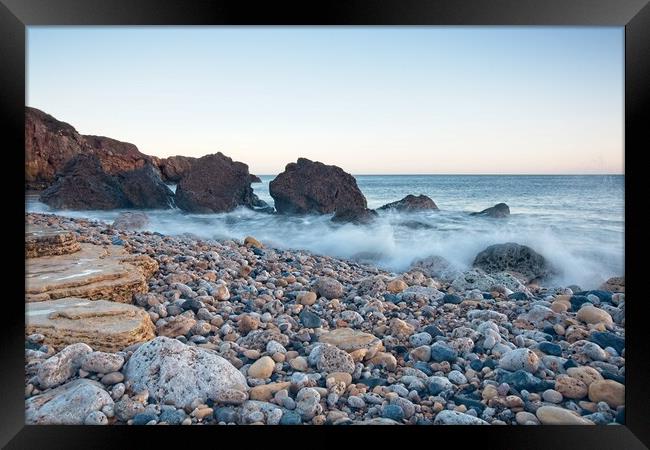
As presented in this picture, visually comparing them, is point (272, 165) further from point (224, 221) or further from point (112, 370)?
point (112, 370)

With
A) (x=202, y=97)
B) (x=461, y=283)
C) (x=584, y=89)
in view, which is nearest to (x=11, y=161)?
(x=202, y=97)

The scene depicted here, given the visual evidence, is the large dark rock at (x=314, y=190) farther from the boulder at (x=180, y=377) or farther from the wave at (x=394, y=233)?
the boulder at (x=180, y=377)

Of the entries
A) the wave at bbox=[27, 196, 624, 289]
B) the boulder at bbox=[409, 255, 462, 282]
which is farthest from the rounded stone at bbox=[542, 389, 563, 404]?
the wave at bbox=[27, 196, 624, 289]

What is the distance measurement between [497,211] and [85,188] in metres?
4.25

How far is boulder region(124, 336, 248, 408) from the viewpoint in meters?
2.23

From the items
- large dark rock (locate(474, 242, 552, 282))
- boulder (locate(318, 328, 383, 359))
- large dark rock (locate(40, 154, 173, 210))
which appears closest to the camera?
boulder (locate(318, 328, 383, 359))

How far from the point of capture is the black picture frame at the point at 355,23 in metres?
2.17

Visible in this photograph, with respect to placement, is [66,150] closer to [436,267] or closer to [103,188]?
[103,188]

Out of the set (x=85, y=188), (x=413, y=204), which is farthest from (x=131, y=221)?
(x=413, y=204)

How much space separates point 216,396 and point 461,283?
2.08 metres

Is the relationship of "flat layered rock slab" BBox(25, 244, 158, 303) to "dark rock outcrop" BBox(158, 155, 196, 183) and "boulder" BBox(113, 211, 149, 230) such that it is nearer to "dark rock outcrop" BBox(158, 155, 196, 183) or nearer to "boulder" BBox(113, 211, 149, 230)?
"boulder" BBox(113, 211, 149, 230)

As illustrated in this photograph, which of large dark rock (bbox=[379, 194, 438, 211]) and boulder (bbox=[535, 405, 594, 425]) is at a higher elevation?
large dark rock (bbox=[379, 194, 438, 211])

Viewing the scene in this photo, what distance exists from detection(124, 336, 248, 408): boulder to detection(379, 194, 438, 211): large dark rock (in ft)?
9.27

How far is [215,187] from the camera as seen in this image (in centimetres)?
499
